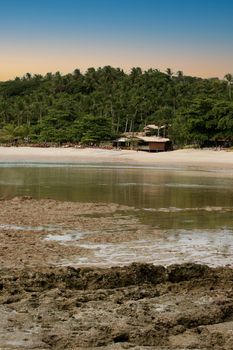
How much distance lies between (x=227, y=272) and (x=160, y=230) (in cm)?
615

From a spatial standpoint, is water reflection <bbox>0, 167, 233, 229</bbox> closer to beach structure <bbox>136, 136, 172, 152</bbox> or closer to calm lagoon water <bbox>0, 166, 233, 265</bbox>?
calm lagoon water <bbox>0, 166, 233, 265</bbox>

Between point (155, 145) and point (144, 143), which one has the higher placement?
point (144, 143)

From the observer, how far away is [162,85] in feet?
465

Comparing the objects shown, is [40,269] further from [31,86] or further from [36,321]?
[31,86]

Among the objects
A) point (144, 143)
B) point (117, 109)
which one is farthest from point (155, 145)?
point (117, 109)

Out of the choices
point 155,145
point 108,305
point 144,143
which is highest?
point 144,143

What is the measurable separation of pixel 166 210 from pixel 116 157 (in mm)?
55081

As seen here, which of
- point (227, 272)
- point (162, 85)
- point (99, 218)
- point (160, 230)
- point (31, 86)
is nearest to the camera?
point (227, 272)

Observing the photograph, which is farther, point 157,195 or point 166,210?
point 157,195

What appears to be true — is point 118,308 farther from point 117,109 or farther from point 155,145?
point 117,109

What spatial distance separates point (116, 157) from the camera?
2960 inches

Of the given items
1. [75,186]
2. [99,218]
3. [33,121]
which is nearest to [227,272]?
Answer: [99,218]

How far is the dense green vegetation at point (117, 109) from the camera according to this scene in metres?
82.6

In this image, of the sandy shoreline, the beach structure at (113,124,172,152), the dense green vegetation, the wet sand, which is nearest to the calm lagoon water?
the wet sand
